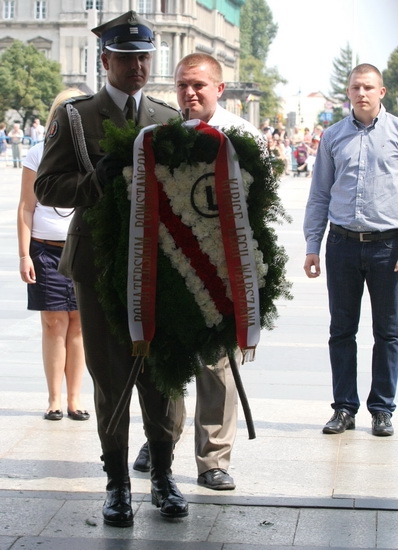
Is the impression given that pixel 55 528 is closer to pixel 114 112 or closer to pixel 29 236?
pixel 114 112

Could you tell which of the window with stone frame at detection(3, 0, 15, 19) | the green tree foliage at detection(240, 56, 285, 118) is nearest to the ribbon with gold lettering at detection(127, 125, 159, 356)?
the window with stone frame at detection(3, 0, 15, 19)

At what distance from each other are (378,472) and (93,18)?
44.2 metres

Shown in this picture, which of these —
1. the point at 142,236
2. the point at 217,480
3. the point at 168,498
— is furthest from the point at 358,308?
the point at 142,236

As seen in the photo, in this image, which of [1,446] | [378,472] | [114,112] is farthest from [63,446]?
[114,112]

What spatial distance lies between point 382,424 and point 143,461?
1493 mm

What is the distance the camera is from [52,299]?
270 inches

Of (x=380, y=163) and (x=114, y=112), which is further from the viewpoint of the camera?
(x=380, y=163)

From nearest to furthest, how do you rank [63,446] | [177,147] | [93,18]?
[177,147] → [63,446] → [93,18]

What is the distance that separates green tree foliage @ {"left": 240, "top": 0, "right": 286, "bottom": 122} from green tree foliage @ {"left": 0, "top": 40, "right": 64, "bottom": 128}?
61000 mm

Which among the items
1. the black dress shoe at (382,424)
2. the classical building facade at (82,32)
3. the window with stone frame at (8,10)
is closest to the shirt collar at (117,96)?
the black dress shoe at (382,424)

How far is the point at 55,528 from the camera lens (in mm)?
4766

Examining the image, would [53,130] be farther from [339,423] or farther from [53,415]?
[339,423]

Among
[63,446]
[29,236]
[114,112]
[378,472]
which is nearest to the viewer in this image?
[114,112]

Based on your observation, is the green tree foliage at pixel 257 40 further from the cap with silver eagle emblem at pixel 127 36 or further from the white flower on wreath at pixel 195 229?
the white flower on wreath at pixel 195 229
